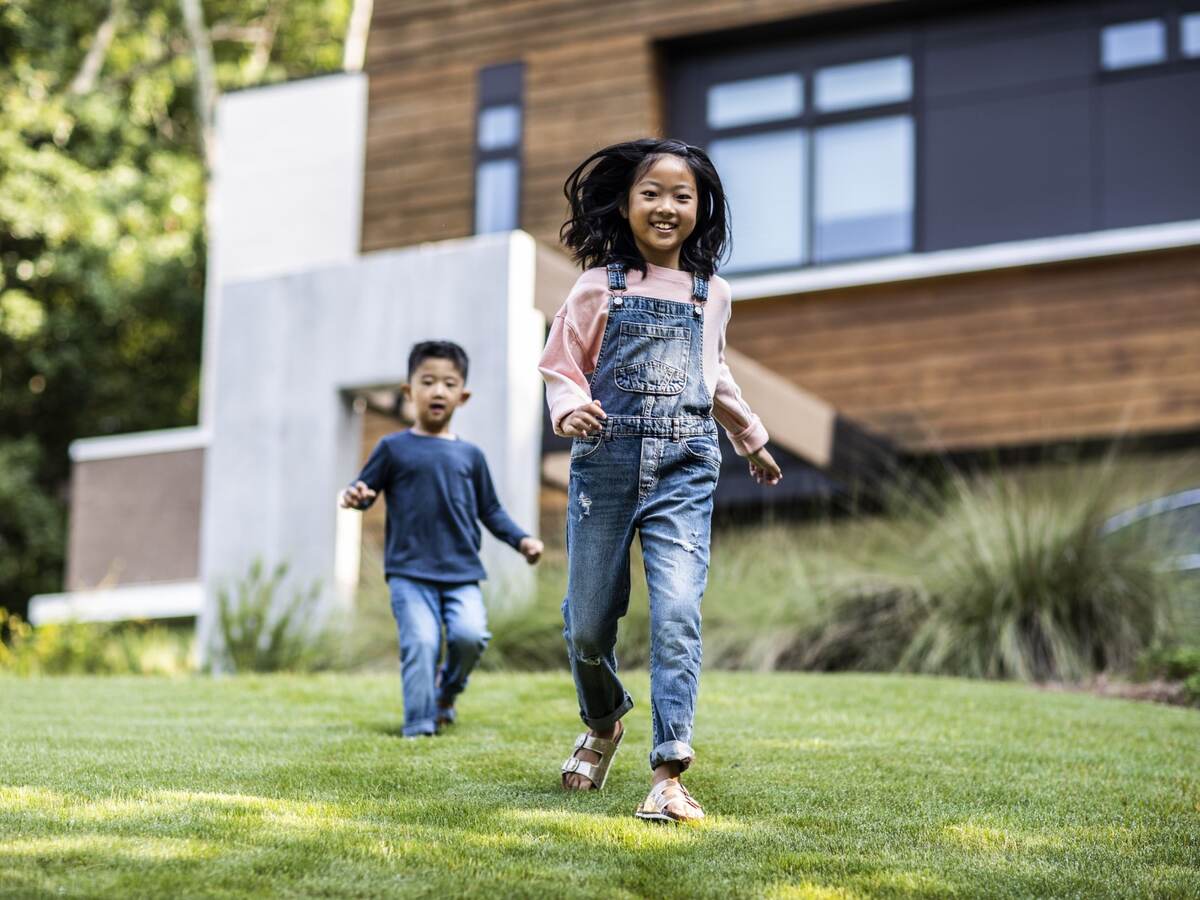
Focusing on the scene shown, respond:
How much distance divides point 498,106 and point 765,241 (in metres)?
3.02

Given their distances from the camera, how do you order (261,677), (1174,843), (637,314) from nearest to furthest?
(1174,843)
(637,314)
(261,677)

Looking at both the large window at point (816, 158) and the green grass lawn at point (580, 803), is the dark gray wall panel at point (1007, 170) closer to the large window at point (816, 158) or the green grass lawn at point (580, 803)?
the large window at point (816, 158)

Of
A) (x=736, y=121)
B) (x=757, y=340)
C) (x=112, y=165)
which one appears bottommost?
(x=757, y=340)

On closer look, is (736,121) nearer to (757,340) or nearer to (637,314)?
(757,340)

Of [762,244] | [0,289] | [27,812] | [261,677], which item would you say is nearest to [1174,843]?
[27,812]

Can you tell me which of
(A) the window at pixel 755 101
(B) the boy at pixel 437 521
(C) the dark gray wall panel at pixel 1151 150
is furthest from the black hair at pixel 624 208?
(A) the window at pixel 755 101

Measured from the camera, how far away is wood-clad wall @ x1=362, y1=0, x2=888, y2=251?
1477 centimetres

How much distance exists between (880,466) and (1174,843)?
9.01 metres

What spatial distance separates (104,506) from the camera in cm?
1662

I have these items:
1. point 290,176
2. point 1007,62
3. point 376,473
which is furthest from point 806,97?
point 376,473

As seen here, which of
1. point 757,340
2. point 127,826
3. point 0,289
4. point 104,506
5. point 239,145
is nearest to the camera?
point 127,826

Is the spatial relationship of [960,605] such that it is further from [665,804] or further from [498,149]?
[498,149]

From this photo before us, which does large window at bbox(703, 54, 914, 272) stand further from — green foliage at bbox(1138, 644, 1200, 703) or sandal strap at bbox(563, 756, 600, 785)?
sandal strap at bbox(563, 756, 600, 785)

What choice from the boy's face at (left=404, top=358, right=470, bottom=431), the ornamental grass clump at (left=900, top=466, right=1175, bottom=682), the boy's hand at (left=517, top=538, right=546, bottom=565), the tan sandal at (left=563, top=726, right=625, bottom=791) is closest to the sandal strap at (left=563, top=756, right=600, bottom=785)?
the tan sandal at (left=563, top=726, right=625, bottom=791)
